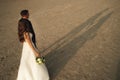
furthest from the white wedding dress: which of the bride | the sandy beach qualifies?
the sandy beach

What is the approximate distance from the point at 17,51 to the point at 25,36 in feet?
10.4

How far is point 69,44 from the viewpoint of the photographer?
8.00 meters

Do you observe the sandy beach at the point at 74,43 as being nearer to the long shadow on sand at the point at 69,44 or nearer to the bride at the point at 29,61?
the long shadow on sand at the point at 69,44

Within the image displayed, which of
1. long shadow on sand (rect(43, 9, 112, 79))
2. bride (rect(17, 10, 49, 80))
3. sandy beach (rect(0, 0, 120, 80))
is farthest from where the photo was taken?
long shadow on sand (rect(43, 9, 112, 79))

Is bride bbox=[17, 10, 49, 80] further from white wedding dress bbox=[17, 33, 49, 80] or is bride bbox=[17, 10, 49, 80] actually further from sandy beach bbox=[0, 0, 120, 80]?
sandy beach bbox=[0, 0, 120, 80]

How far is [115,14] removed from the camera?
11086 millimetres

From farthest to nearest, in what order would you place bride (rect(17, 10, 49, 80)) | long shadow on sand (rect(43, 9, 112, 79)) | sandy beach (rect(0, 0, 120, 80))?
long shadow on sand (rect(43, 9, 112, 79))
sandy beach (rect(0, 0, 120, 80))
bride (rect(17, 10, 49, 80))

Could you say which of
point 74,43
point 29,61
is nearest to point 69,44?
point 74,43

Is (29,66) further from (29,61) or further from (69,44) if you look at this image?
(69,44)

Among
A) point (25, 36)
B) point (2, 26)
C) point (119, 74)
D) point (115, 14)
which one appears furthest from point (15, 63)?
point (115, 14)

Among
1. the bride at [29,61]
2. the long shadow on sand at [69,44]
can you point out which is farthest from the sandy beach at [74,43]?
the bride at [29,61]

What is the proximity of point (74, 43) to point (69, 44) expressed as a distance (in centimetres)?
21

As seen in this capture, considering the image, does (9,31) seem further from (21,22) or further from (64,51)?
(21,22)

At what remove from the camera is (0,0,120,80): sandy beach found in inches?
236
